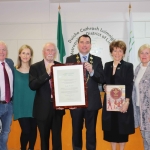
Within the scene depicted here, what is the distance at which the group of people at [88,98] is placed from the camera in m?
2.52

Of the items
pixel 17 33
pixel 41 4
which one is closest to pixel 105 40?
pixel 41 4

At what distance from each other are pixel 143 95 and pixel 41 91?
1241 mm

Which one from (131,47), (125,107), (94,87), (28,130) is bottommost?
(28,130)

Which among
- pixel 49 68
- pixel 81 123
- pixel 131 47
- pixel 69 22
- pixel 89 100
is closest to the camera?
pixel 49 68

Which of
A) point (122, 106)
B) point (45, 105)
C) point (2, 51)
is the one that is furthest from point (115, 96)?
point (2, 51)

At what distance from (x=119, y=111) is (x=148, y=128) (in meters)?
0.41

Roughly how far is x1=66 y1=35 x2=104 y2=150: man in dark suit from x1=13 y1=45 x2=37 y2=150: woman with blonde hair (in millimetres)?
584

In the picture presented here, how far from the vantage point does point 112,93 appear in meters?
2.72

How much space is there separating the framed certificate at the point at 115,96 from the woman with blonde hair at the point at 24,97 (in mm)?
988

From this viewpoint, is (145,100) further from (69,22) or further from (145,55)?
(69,22)

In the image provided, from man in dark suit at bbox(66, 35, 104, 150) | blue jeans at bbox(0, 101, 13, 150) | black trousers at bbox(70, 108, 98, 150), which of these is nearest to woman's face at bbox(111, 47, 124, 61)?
man in dark suit at bbox(66, 35, 104, 150)

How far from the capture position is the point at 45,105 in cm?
248

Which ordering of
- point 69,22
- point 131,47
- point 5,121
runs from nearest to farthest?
point 5,121 < point 131,47 < point 69,22

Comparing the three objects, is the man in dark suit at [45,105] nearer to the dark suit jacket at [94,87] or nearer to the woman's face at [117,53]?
the dark suit jacket at [94,87]
